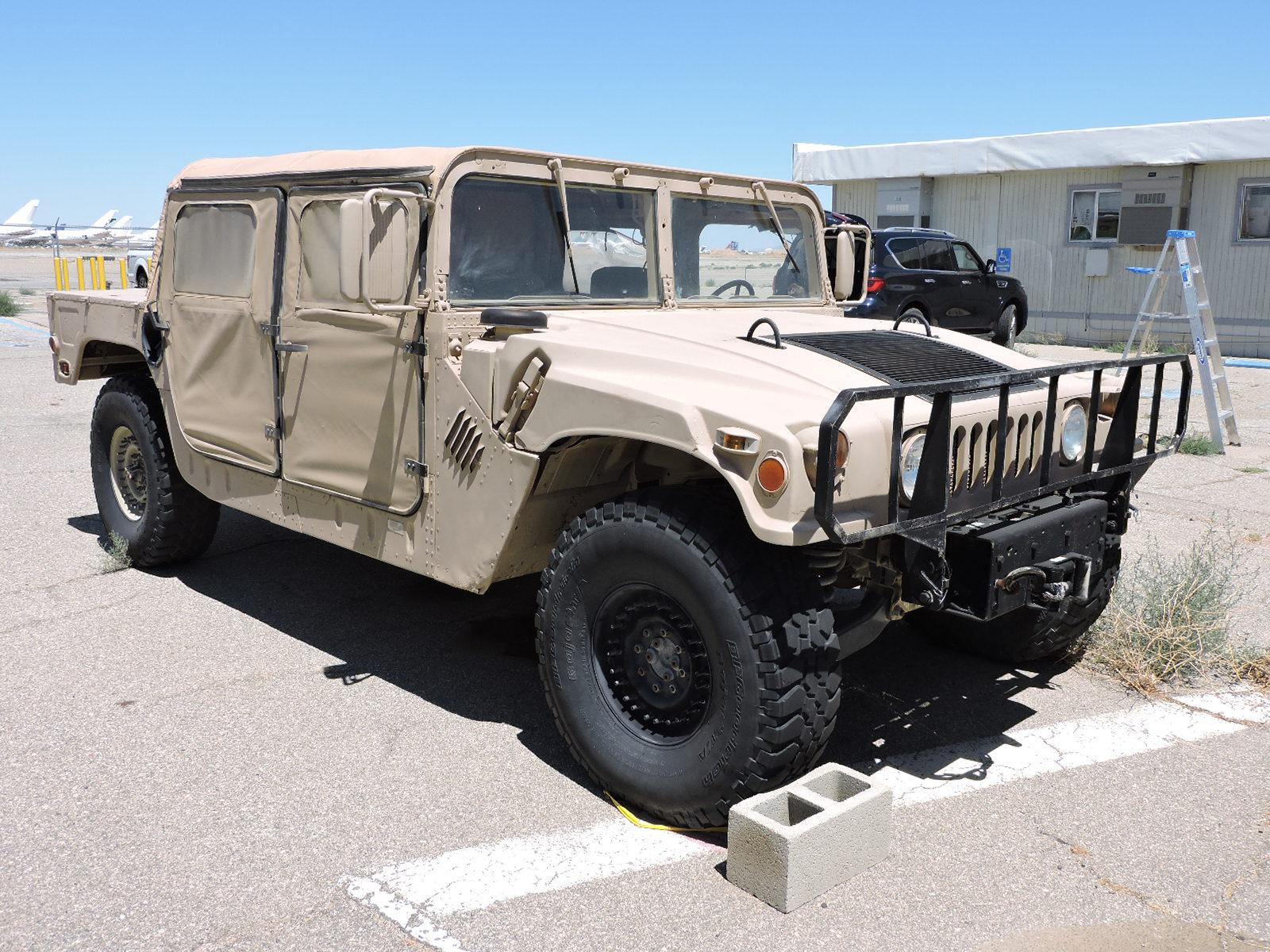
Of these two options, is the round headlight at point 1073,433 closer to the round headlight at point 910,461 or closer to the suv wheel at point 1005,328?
the round headlight at point 910,461

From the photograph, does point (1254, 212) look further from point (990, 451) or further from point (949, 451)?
point (949, 451)

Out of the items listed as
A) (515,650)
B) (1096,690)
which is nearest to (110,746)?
(515,650)

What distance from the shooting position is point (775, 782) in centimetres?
313

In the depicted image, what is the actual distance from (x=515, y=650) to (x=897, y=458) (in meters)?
2.28

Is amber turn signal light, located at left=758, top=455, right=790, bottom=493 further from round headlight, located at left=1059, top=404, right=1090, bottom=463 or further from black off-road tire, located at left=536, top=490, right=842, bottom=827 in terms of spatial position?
round headlight, located at left=1059, top=404, right=1090, bottom=463

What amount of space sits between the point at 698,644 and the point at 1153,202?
1754 cm

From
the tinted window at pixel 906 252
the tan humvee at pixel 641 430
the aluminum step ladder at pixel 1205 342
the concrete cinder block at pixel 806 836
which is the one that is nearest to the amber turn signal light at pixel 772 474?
the tan humvee at pixel 641 430

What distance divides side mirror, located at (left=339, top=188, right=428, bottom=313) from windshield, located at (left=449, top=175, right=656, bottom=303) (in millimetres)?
236

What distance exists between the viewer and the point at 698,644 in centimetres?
327

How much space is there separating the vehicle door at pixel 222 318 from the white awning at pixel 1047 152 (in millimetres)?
16384

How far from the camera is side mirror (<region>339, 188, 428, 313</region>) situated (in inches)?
139

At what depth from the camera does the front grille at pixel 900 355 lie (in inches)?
140

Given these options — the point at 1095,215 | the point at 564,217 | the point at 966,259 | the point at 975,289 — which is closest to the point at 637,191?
the point at 564,217

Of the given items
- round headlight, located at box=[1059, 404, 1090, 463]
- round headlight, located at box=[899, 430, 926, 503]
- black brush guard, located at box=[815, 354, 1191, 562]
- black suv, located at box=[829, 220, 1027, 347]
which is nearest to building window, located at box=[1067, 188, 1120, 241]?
black suv, located at box=[829, 220, 1027, 347]
